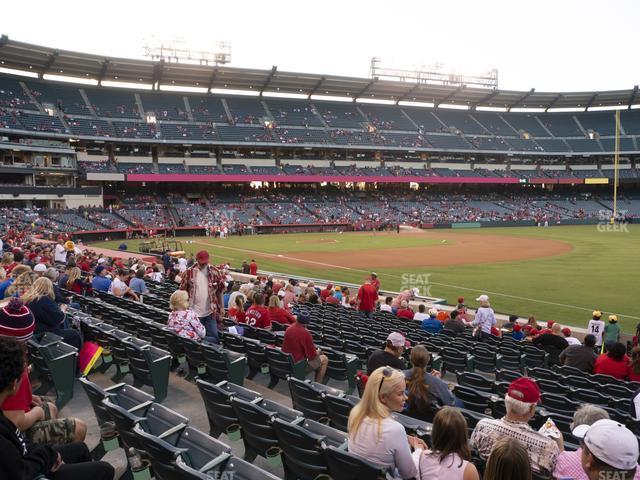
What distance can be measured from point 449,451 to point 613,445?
3.50ft

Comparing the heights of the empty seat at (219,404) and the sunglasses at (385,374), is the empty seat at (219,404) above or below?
below

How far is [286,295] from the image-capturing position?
53.2 feet

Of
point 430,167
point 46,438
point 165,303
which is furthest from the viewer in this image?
point 430,167

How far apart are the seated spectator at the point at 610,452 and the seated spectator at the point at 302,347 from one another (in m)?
5.51

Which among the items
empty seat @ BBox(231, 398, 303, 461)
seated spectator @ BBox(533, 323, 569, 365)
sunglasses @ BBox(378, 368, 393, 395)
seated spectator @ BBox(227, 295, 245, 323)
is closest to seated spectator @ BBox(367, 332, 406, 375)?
empty seat @ BBox(231, 398, 303, 461)

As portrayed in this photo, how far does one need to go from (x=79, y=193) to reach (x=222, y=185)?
2029cm

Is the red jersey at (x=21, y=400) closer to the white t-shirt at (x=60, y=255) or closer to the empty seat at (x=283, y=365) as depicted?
the empty seat at (x=283, y=365)

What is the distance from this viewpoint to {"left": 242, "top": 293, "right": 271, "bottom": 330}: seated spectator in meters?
10.9

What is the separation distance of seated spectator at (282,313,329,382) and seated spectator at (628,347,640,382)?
5.51m

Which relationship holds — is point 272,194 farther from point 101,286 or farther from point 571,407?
point 571,407

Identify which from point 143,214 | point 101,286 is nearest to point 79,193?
point 143,214

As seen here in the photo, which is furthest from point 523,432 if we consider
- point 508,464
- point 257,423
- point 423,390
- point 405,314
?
point 405,314

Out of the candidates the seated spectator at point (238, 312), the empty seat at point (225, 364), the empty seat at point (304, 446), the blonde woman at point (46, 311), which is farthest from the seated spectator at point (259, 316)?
the empty seat at point (304, 446)

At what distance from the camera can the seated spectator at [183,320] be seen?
8.60m
